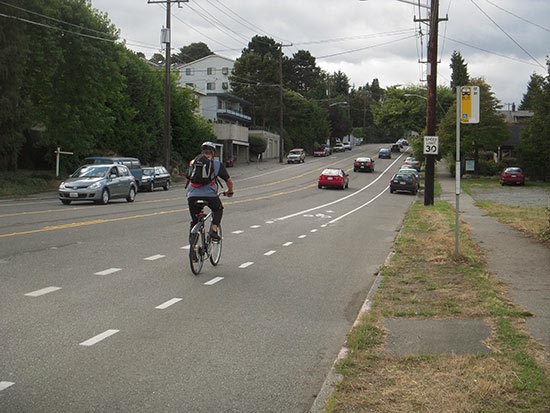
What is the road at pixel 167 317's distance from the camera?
15.5ft

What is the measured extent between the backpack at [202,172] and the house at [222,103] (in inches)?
2305

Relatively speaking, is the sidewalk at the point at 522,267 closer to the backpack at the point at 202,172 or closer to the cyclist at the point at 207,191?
the cyclist at the point at 207,191

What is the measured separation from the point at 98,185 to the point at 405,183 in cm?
2275

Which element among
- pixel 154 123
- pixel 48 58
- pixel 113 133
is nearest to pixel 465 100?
pixel 48 58

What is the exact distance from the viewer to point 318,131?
105 metres

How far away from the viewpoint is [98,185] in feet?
77.7

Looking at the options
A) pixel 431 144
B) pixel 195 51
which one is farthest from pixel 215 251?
pixel 195 51

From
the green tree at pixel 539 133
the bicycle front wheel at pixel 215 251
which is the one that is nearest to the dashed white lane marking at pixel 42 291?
the bicycle front wheel at pixel 215 251

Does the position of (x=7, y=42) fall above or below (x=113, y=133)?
above

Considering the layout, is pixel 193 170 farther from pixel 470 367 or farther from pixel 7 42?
pixel 7 42

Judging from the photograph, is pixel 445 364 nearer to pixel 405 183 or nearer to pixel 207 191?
pixel 207 191

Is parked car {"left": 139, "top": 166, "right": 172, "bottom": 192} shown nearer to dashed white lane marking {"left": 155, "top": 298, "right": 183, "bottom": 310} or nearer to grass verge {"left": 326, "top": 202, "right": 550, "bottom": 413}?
grass verge {"left": 326, "top": 202, "right": 550, "bottom": 413}

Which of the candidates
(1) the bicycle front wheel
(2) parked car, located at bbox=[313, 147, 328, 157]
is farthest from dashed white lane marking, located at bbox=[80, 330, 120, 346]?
(2) parked car, located at bbox=[313, 147, 328, 157]

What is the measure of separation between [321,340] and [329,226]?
1243 cm
